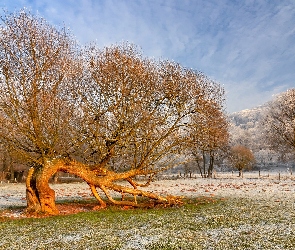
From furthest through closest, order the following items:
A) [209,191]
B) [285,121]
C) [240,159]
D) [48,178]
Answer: [240,159]
[285,121]
[209,191]
[48,178]

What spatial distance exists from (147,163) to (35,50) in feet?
46.0

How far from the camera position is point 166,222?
59.6ft

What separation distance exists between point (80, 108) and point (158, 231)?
13791mm

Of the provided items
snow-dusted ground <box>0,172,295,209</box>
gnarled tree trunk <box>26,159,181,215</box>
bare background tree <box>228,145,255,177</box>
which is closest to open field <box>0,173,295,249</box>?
gnarled tree trunk <box>26,159,181,215</box>

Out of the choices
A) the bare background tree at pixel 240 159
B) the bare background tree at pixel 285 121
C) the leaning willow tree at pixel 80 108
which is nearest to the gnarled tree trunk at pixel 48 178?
the leaning willow tree at pixel 80 108

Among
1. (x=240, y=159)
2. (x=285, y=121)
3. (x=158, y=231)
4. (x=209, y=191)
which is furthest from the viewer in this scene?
(x=240, y=159)

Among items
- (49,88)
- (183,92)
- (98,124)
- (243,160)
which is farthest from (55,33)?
(243,160)

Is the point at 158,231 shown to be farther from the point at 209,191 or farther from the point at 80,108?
the point at 209,191

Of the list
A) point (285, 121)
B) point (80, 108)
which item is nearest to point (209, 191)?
point (80, 108)

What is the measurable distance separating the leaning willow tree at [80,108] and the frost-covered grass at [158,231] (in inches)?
207

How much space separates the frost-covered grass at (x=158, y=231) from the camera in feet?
41.5

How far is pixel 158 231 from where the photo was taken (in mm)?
15414

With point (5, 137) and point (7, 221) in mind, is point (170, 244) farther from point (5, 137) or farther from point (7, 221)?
point (5, 137)

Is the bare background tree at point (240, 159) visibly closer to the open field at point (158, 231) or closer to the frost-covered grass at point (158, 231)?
the open field at point (158, 231)
